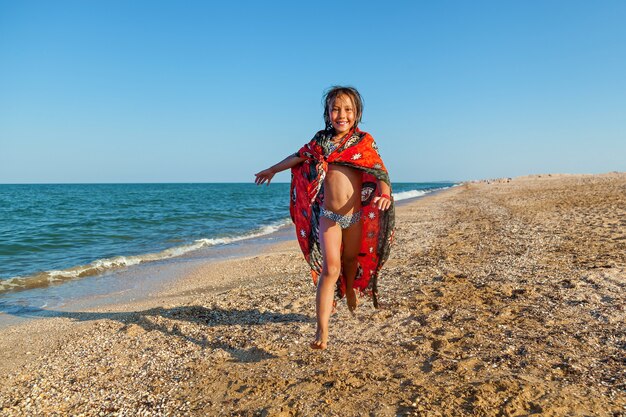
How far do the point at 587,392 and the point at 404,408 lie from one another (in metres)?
1.11

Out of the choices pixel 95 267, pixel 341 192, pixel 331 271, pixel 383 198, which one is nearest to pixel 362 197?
pixel 341 192

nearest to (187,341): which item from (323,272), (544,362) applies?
(323,272)

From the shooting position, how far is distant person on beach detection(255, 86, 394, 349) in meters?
3.53

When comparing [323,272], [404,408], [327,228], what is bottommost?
[404,408]

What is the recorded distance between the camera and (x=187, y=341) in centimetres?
397

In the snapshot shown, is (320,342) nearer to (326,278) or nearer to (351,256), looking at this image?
(326,278)

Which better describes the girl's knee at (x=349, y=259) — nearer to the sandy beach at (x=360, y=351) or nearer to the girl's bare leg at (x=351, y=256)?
the girl's bare leg at (x=351, y=256)

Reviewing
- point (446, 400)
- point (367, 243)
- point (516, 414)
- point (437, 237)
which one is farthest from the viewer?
point (437, 237)

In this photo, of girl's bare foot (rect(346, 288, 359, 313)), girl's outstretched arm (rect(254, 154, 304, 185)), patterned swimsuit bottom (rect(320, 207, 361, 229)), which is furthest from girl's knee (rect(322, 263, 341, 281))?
girl's outstretched arm (rect(254, 154, 304, 185))

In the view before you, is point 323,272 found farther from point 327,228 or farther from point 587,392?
point 587,392

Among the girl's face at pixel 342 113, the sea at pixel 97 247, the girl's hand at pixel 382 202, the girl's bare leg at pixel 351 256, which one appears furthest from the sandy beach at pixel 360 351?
the sea at pixel 97 247

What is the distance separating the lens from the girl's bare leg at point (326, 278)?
3465 mm

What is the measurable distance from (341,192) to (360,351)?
1303 millimetres

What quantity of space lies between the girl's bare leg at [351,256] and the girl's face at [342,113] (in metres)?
0.84
